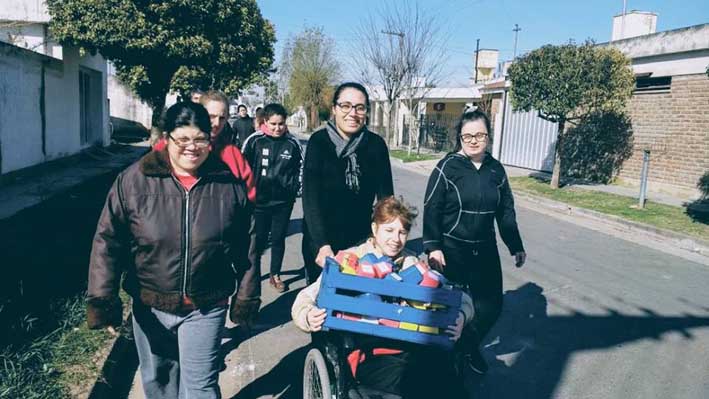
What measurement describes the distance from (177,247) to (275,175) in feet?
9.93

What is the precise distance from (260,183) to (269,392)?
236cm

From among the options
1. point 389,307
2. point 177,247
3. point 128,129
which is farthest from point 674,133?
point 128,129

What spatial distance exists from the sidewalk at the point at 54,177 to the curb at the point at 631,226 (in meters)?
10.3

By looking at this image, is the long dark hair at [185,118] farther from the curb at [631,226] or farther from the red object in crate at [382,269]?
the curb at [631,226]

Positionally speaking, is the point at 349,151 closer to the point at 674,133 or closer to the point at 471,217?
the point at 471,217

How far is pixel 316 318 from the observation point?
2.58 m

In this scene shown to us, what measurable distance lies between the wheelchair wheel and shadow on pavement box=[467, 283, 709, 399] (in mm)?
1211

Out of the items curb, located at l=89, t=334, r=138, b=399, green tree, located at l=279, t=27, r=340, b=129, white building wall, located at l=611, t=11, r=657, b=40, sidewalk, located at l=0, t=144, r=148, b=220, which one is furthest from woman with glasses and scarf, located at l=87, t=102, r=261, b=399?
green tree, located at l=279, t=27, r=340, b=129

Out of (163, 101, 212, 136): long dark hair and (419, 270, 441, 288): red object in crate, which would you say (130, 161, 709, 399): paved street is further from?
(163, 101, 212, 136): long dark hair

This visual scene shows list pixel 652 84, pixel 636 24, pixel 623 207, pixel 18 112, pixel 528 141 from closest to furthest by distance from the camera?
pixel 623 207 < pixel 18 112 < pixel 652 84 < pixel 636 24 < pixel 528 141

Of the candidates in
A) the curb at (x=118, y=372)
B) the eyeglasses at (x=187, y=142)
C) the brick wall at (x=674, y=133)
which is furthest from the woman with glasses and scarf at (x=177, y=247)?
the brick wall at (x=674, y=133)

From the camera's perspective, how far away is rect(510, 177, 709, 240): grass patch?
32.3 feet

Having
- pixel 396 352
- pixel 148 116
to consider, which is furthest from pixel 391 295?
pixel 148 116

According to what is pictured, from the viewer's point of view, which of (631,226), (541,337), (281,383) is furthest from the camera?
(631,226)
